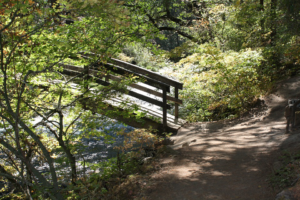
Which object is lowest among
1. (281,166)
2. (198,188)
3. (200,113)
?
(200,113)

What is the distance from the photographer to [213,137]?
6039 mm

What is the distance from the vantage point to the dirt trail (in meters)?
3.53

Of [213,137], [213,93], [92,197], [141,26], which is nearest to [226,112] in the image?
[213,93]

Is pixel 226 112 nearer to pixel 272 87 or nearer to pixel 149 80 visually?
pixel 272 87

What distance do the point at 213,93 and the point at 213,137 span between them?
10.8ft

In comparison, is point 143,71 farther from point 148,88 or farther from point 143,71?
Result: point 148,88

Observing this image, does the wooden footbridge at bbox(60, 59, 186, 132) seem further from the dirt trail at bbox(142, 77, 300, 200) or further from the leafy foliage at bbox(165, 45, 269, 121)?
the leafy foliage at bbox(165, 45, 269, 121)

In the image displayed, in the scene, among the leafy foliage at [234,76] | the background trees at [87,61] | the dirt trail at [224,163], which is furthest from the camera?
the leafy foliage at [234,76]

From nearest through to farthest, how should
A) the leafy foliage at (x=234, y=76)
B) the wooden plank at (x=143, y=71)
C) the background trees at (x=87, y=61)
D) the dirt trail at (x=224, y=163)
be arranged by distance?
1. the background trees at (x=87, y=61)
2. the dirt trail at (x=224, y=163)
3. the wooden plank at (x=143, y=71)
4. the leafy foliage at (x=234, y=76)

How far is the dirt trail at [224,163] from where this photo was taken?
139 inches

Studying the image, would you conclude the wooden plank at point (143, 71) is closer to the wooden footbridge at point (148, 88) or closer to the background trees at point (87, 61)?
the wooden footbridge at point (148, 88)

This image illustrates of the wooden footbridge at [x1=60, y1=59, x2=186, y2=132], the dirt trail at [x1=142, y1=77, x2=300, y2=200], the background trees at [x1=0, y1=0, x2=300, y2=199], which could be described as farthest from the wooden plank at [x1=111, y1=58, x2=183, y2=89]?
the dirt trail at [x1=142, y1=77, x2=300, y2=200]

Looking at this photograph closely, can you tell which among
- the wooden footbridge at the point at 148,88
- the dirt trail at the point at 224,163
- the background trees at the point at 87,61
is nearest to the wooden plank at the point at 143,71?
the wooden footbridge at the point at 148,88

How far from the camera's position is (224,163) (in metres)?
4.41
